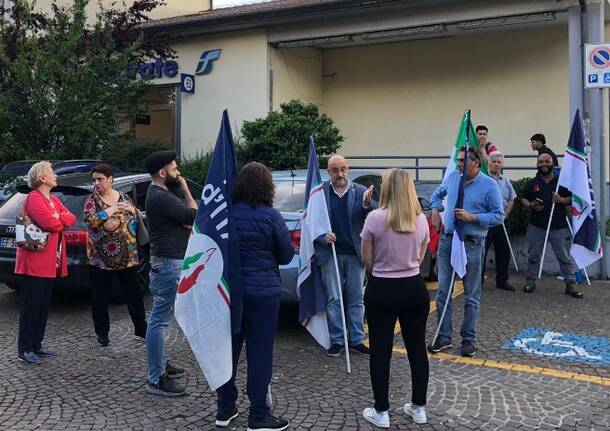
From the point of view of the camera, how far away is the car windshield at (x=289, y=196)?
6.26 m

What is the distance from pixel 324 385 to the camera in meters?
4.78

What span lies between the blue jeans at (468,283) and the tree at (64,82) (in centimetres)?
887

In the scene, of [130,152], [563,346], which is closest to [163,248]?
[563,346]

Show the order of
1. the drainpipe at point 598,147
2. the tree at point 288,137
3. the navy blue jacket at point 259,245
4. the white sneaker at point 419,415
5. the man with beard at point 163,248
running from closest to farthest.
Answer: the navy blue jacket at point 259,245 < the white sneaker at point 419,415 < the man with beard at point 163,248 < the drainpipe at point 598,147 < the tree at point 288,137

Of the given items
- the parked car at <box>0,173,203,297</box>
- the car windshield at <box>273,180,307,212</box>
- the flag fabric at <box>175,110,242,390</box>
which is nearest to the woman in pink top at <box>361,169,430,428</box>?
the flag fabric at <box>175,110,242,390</box>

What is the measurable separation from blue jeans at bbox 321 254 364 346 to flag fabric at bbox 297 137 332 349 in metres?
0.10

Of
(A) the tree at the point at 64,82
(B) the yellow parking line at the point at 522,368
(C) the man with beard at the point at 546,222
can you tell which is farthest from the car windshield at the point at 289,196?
(A) the tree at the point at 64,82

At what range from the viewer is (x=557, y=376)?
492 cm

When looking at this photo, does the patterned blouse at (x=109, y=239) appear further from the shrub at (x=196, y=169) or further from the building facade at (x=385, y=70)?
the building facade at (x=385, y=70)

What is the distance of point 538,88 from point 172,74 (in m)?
8.83

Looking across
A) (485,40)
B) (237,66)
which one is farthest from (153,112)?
(485,40)

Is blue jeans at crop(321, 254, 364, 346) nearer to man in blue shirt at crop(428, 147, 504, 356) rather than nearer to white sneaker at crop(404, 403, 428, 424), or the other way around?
man in blue shirt at crop(428, 147, 504, 356)

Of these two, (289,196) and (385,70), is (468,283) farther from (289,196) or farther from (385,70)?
(385,70)

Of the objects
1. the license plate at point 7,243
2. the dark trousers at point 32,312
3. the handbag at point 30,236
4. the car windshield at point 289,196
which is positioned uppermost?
the car windshield at point 289,196
